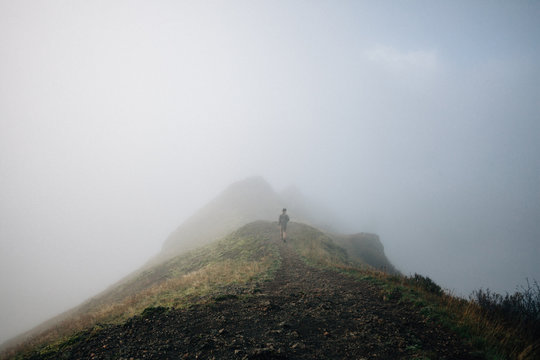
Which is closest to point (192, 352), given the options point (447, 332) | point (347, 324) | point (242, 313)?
point (242, 313)

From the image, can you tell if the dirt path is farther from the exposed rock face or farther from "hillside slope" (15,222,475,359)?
the exposed rock face

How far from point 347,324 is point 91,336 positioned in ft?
27.5

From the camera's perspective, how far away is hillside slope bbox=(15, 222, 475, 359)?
226 inches

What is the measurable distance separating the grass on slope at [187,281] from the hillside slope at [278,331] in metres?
1.36

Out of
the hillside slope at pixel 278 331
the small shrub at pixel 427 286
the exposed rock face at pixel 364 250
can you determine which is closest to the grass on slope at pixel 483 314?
the small shrub at pixel 427 286

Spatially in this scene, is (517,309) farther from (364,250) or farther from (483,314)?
(364,250)

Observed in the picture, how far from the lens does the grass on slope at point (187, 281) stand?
10.2m

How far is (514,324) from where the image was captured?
7.11m

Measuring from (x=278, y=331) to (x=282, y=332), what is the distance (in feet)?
0.39

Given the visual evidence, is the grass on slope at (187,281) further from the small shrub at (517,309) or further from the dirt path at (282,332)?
the small shrub at (517,309)

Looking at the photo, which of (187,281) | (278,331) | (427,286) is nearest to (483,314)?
(427,286)

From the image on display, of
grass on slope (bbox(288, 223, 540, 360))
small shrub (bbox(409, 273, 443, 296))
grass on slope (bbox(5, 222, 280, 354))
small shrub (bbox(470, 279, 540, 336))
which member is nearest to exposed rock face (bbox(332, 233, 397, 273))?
grass on slope (bbox(5, 222, 280, 354))

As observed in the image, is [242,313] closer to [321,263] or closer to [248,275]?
[248,275]

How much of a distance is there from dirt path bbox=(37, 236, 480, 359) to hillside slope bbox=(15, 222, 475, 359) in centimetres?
2
